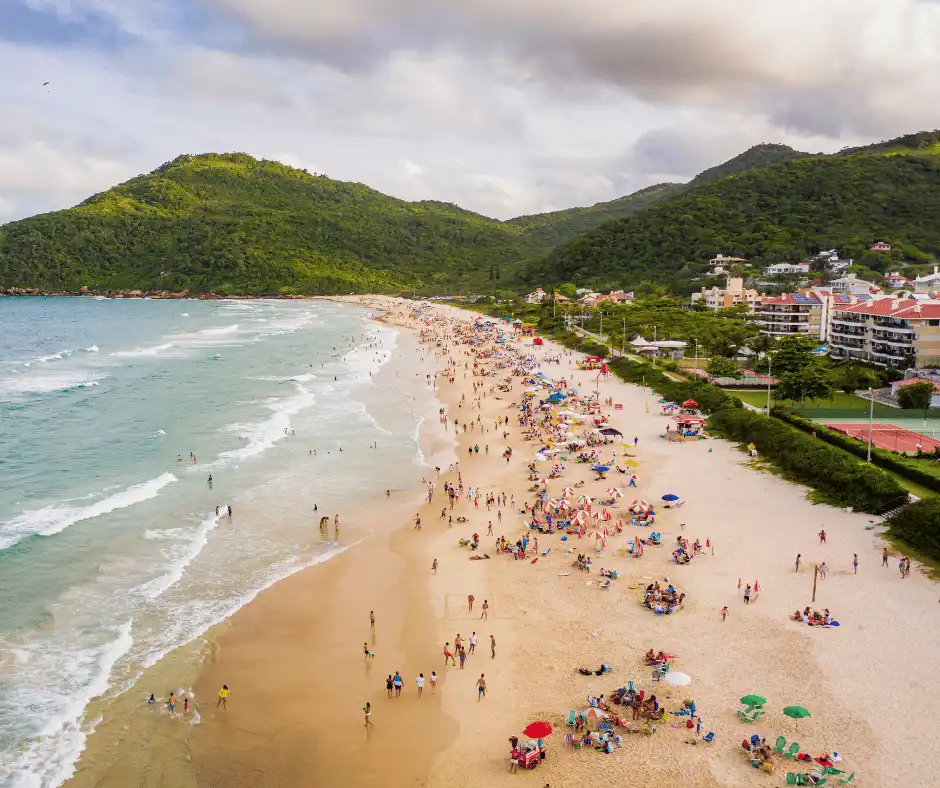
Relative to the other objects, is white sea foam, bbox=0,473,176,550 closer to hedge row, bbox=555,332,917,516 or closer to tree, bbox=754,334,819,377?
hedge row, bbox=555,332,917,516

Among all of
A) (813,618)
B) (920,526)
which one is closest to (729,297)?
(920,526)

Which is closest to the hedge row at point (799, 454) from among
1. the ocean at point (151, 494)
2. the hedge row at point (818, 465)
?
the hedge row at point (818, 465)

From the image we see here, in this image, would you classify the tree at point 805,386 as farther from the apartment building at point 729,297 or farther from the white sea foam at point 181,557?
the apartment building at point 729,297

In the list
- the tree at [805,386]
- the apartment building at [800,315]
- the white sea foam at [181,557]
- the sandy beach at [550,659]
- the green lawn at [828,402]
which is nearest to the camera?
the sandy beach at [550,659]

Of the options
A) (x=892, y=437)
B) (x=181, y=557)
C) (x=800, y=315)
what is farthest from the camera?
(x=800, y=315)

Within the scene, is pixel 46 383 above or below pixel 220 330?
below

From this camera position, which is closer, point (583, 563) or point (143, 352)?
point (583, 563)

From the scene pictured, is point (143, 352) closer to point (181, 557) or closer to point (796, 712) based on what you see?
point (181, 557)
